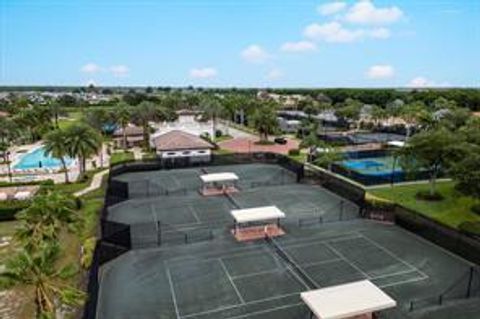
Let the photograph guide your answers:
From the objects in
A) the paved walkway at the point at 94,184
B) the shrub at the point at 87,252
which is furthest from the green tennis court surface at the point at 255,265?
the paved walkway at the point at 94,184

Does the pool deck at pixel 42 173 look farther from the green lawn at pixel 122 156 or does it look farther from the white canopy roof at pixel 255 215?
the white canopy roof at pixel 255 215

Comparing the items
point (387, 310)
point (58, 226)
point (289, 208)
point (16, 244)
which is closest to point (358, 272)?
point (387, 310)

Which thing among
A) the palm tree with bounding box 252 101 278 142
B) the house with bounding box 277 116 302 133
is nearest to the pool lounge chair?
the palm tree with bounding box 252 101 278 142

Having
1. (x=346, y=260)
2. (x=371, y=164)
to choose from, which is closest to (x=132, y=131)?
(x=371, y=164)

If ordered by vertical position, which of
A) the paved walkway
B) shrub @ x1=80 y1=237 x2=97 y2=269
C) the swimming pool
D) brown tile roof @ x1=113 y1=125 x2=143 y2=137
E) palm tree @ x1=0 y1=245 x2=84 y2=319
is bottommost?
shrub @ x1=80 y1=237 x2=97 y2=269

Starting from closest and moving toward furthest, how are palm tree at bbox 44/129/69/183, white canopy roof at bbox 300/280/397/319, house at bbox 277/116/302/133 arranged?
white canopy roof at bbox 300/280/397/319 < palm tree at bbox 44/129/69/183 < house at bbox 277/116/302/133

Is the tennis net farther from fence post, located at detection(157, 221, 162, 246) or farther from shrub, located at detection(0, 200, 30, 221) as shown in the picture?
shrub, located at detection(0, 200, 30, 221)

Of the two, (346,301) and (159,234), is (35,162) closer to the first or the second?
(159,234)
